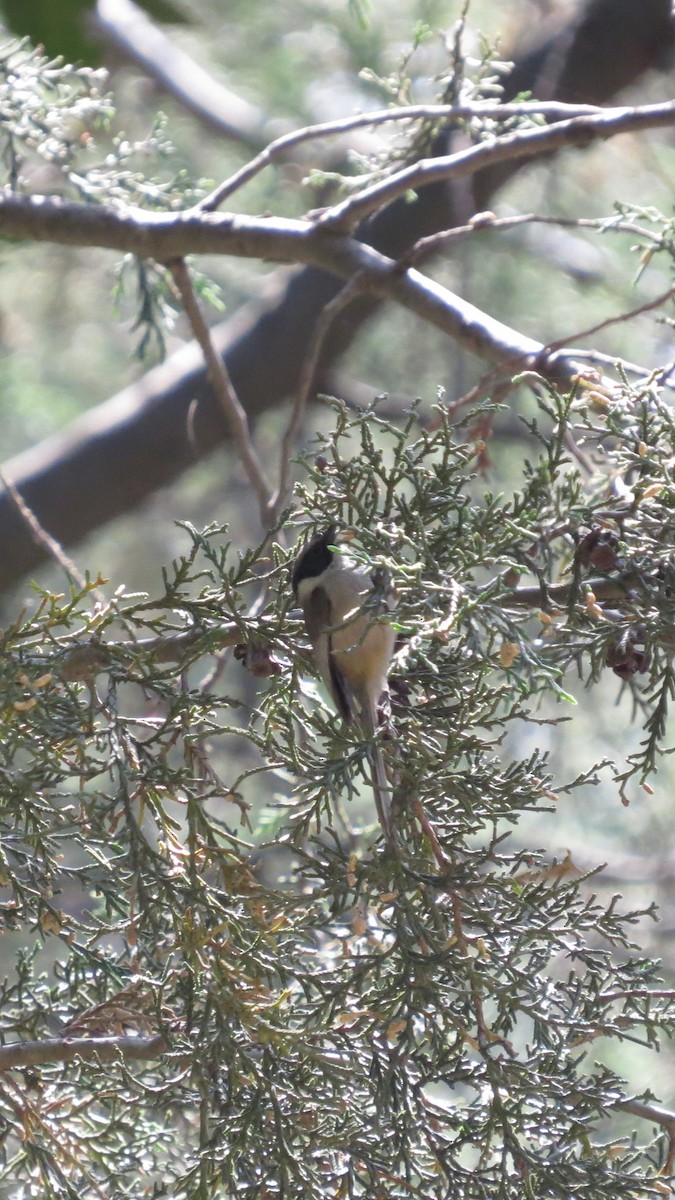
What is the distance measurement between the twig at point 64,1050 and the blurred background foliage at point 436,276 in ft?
11.5

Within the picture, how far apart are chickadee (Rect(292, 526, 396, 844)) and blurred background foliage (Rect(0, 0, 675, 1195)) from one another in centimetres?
319

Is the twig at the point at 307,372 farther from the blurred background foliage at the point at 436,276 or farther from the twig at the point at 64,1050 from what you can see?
the blurred background foliage at the point at 436,276

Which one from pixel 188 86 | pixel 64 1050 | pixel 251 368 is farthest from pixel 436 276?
pixel 64 1050

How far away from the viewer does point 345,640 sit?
205cm

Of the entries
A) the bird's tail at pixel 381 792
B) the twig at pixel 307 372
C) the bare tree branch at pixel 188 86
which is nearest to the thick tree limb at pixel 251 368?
the bare tree branch at pixel 188 86

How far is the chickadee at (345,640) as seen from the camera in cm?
162

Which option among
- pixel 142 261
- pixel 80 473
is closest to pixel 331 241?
pixel 142 261

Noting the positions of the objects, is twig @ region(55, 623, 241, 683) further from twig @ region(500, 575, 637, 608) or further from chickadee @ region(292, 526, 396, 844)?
twig @ region(500, 575, 637, 608)

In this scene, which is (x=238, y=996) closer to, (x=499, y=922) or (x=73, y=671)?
(x=499, y=922)

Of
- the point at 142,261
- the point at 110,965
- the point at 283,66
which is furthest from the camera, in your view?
the point at 283,66

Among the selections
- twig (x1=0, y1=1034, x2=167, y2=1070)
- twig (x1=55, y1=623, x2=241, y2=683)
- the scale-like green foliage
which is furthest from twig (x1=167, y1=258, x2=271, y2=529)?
twig (x1=0, y1=1034, x2=167, y2=1070)

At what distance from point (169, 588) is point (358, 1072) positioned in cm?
71

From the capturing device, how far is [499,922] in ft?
5.29

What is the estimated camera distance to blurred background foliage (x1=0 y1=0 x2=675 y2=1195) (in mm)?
5766
